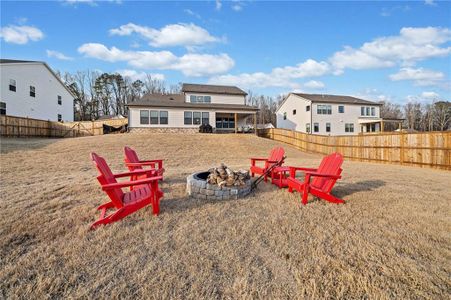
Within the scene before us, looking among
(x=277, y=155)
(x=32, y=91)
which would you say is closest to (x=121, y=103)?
(x=32, y=91)

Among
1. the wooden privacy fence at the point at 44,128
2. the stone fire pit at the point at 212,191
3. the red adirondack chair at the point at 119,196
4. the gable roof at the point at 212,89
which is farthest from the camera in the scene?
the gable roof at the point at 212,89

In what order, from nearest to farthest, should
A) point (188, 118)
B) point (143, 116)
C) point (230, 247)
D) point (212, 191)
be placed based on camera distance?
point (230, 247) < point (212, 191) < point (143, 116) < point (188, 118)

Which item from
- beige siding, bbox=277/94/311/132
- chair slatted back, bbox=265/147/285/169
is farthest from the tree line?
chair slatted back, bbox=265/147/285/169

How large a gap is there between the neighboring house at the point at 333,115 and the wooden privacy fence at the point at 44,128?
24715 mm

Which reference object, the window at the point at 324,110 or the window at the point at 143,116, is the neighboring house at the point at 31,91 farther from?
the window at the point at 324,110

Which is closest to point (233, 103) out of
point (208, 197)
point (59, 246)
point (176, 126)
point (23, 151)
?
point (176, 126)

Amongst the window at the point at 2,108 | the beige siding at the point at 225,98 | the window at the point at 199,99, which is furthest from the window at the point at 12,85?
the window at the point at 199,99

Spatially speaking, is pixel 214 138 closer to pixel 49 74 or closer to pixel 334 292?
pixel 334 292

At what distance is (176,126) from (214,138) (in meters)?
5.95

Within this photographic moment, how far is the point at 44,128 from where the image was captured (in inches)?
863

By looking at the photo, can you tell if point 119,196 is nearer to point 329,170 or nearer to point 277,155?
point 329,170

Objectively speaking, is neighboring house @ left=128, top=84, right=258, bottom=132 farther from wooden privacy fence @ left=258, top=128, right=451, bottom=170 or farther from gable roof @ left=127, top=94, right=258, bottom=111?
wooden privacy fence @ left=258, top=128, right=451, bottom=170

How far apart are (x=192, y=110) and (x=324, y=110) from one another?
19.4 meters

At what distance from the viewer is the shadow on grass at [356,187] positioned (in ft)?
17.7
